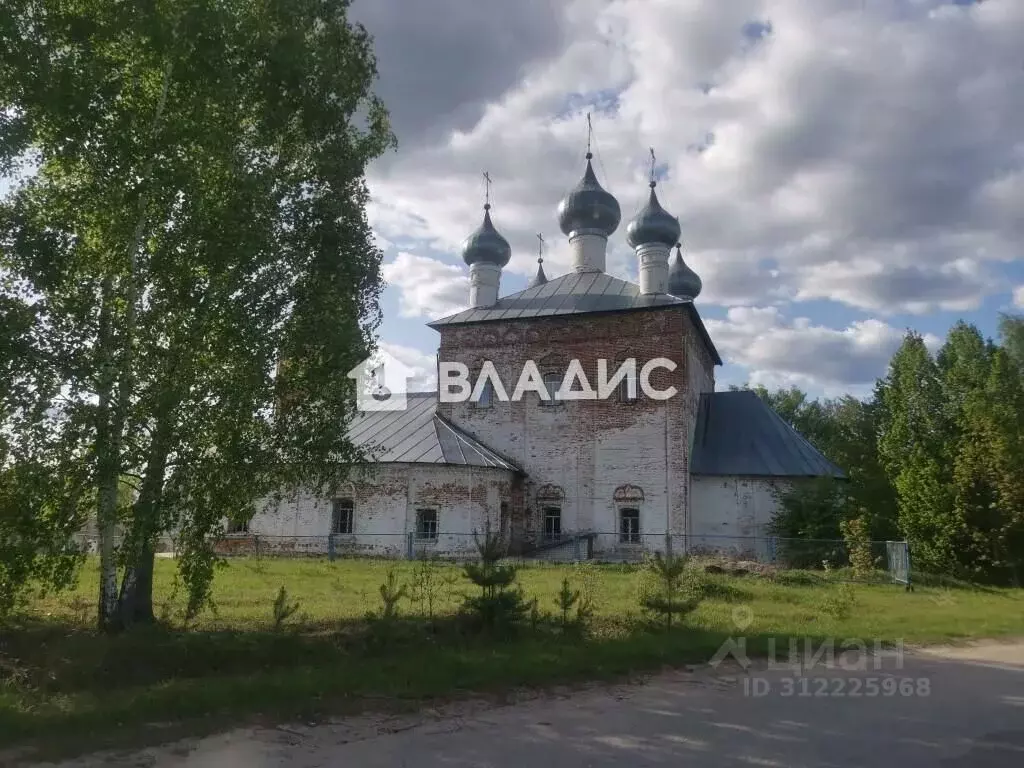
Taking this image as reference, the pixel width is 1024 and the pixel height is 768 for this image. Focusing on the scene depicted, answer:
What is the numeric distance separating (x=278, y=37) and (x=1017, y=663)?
11.6 meters

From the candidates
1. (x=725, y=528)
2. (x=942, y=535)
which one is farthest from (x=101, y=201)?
(x=942, y=535)

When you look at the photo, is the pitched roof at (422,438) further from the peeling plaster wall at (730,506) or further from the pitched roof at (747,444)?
the pitched roof at (747,444)

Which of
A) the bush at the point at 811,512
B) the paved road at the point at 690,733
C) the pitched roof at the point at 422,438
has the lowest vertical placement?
the paved road at the point at 690,733

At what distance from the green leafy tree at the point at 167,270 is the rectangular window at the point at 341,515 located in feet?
42.9

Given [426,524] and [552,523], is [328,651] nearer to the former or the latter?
[426,524]

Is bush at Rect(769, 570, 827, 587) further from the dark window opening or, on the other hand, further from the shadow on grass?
the dark window opening

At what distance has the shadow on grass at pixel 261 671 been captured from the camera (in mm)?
5887

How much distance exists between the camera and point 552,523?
22.7 m

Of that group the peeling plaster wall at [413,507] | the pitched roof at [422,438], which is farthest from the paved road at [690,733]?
the pitched roof at [422,438]

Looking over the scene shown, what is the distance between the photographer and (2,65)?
7.57 m

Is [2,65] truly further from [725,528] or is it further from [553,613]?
[725,528]

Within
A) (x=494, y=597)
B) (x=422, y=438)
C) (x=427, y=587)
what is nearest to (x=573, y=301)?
(x=422, y=438)

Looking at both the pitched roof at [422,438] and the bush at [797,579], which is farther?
the pitched roof at [422,438]

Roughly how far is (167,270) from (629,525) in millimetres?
16293
